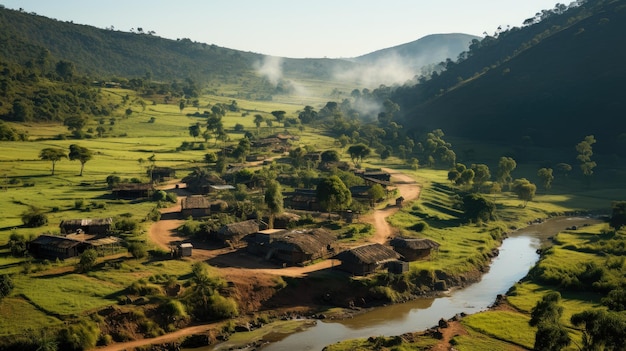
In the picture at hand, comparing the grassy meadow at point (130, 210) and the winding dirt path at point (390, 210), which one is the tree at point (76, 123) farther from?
the winding dirt path at point (390, 210)

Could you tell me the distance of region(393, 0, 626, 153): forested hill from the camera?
144 meters

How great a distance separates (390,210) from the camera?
81312 millimetres

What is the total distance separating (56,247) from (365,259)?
2914cm

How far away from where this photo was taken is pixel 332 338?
43.0 m

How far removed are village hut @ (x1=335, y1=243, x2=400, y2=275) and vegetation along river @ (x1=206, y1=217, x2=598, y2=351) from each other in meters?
4.87

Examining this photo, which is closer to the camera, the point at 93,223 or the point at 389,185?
the point at 93,223

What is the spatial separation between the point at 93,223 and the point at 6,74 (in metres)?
120

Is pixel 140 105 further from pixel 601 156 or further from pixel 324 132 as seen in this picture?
pixel 601 156

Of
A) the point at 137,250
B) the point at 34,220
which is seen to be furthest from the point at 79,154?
the point at 137,250

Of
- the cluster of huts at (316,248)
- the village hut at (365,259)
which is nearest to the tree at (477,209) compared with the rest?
the cluster of huts at (316,248)

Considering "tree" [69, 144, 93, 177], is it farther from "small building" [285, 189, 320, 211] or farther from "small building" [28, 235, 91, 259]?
"small building" [28, 235, 91, 259]

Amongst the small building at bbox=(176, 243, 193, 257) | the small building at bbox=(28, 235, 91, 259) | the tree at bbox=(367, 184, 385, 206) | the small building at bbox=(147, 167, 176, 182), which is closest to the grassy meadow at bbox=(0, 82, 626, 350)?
the small building at bbox=(28, 235, 91, 259)

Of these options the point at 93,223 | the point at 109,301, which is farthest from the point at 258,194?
the point at 109,301

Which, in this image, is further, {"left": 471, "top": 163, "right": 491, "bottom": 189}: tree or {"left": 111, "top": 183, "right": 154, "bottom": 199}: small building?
{"left": 471, "top": 163, "right": 491, "bottom": 189}: tree
